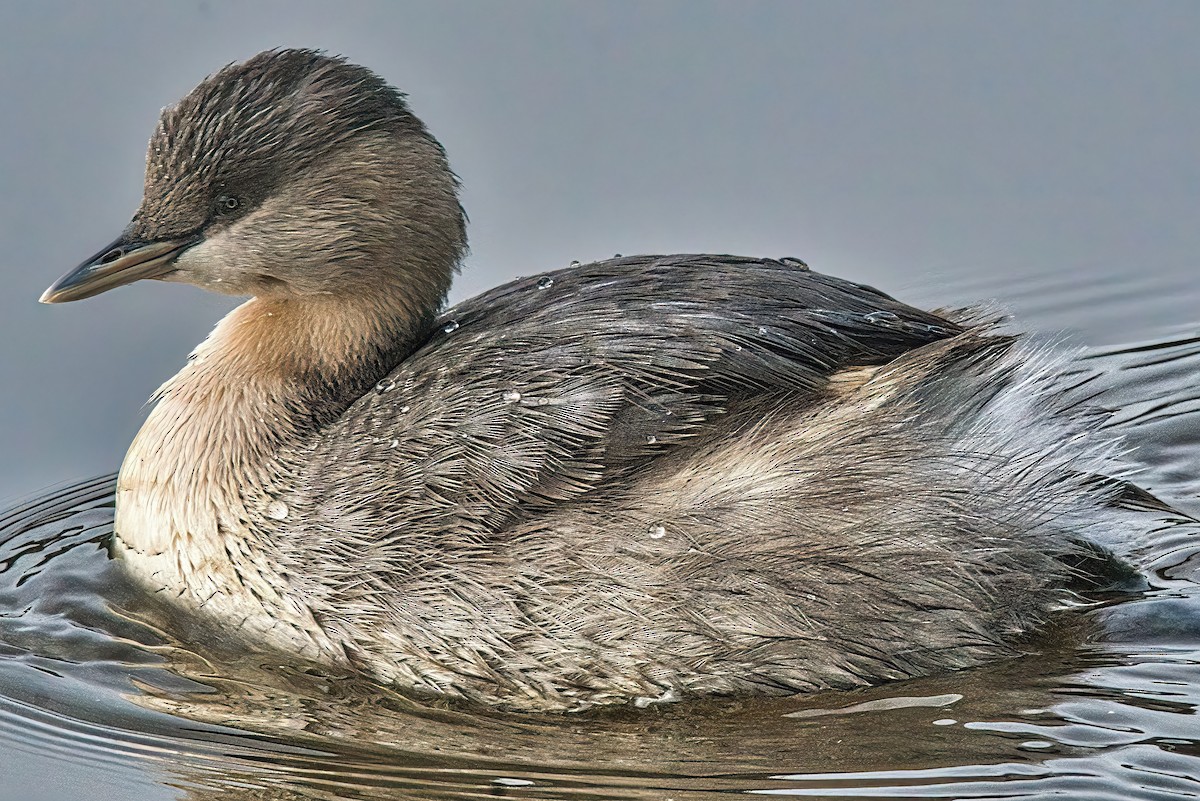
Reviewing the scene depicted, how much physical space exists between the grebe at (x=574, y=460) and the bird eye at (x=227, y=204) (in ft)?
0.03

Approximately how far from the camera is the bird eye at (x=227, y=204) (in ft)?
18.5

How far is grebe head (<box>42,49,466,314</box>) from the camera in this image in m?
5.59

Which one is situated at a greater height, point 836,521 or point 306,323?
point 306,323

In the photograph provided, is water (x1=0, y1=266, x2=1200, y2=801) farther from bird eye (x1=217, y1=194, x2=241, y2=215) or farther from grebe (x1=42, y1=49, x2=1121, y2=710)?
bird eye (x1=217, y1=194, x2=241, y2=215)

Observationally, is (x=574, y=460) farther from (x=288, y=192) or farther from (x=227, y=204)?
(x=227, y=204)

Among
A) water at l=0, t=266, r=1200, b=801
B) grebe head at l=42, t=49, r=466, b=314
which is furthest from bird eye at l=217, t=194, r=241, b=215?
water at l=0, t=266, r=1200, b=801

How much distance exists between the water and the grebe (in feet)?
0.36

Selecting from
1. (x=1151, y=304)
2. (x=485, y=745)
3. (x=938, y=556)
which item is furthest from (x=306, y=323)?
(x=1151, y=304)

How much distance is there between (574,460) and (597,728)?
78 centimetres

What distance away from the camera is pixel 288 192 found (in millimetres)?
5621

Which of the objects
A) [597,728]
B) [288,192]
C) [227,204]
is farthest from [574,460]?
[227,204]

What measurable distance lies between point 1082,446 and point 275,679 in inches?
104

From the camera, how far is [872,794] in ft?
15.3

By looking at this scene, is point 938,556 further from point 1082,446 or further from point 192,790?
point 192,790
